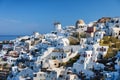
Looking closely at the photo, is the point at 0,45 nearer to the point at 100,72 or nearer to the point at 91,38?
the point at 91,38

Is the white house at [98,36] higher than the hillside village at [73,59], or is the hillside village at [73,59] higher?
the white house at [98,36]

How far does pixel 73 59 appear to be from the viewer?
25391mm

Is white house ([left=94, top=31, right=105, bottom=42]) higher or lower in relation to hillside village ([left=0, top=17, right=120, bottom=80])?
higher

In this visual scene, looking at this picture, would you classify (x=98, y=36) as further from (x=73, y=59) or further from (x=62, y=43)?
(x=73, y=59)

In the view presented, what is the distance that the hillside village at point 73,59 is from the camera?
22156mm

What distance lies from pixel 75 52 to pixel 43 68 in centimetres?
303

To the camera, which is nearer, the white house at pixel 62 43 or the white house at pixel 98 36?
the white house at pixel 98 36

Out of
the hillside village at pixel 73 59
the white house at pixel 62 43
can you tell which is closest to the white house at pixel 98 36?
the hillside village at pixel 73 59

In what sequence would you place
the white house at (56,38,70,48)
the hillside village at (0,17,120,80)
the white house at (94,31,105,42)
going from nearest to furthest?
1. the hillside village at (0,17,120,80)
2. the white house at (94,31,105,42)
3. the white house at (56,38,70,48)

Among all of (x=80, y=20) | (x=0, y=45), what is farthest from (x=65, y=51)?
(x=0, y=45)

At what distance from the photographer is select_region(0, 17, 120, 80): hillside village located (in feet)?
72.7

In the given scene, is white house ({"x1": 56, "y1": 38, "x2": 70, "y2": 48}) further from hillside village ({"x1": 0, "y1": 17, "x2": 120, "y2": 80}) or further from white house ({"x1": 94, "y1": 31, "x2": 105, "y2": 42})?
white house ({"x1": 94, "y1": 31, "x2": 105, "y2": 42})

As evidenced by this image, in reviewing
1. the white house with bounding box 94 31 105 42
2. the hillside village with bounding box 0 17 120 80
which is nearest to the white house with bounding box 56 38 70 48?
the hillside village with bounding box 0 17 120 80

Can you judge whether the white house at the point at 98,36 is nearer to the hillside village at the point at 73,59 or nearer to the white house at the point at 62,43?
the hillside village at the point at 73,59
